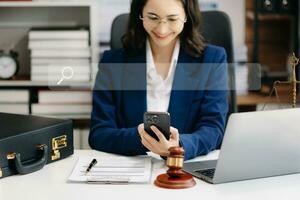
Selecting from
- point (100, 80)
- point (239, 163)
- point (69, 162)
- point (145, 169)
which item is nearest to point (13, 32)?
point (100, 80)

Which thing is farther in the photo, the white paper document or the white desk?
the white paper document

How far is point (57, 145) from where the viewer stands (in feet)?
5.22

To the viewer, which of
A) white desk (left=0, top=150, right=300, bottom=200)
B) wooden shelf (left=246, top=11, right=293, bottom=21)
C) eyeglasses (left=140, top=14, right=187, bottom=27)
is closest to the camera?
white desk (left=0, top=150, right=300, bottom=200)

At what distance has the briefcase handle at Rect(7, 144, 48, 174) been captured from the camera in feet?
4.67

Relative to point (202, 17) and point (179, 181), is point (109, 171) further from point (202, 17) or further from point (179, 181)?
point (202, 17)

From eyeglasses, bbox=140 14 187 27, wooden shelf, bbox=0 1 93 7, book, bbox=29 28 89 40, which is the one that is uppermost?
wooden shelf, bbox=0 1 93 7

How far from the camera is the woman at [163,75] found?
1.88 m

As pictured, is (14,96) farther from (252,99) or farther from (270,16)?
(270,16)

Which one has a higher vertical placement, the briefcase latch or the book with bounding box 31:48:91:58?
the book with bounding box 31:48:91:58

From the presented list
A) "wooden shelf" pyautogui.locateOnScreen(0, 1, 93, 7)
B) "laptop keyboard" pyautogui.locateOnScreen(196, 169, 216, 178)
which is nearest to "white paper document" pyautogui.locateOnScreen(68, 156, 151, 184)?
"laptop keyboard" pyautogui.locateOnScreen(196, 169, 216, 178)

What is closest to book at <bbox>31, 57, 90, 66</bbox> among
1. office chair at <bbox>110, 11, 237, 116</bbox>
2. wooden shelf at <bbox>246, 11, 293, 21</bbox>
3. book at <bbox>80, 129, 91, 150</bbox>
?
book at <bbox>80, 129, 91, 150</bbox>

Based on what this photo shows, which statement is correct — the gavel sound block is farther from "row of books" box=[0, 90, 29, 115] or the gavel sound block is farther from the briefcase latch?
"row of books" box=[0, 90, 29, 115]

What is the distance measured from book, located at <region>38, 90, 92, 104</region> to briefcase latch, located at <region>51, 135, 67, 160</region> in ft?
3.38

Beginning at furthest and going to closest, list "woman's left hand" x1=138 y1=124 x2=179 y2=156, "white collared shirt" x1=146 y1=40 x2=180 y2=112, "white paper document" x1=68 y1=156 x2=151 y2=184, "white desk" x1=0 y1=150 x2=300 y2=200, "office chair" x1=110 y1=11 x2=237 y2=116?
1. "office chair" x1=110 y1=11 x2=237 y2=116
2. "white collared shirt" x1=146 y1=40 x2=180 y2=112
3. "woman's left hand" x1=138 y1=124 x2=179 y2=156
4. "white paper document" x1=68 y1=156 x2=151 y2=184
5. "white desk" x1=0 y1=150 x2=300 y2=200
